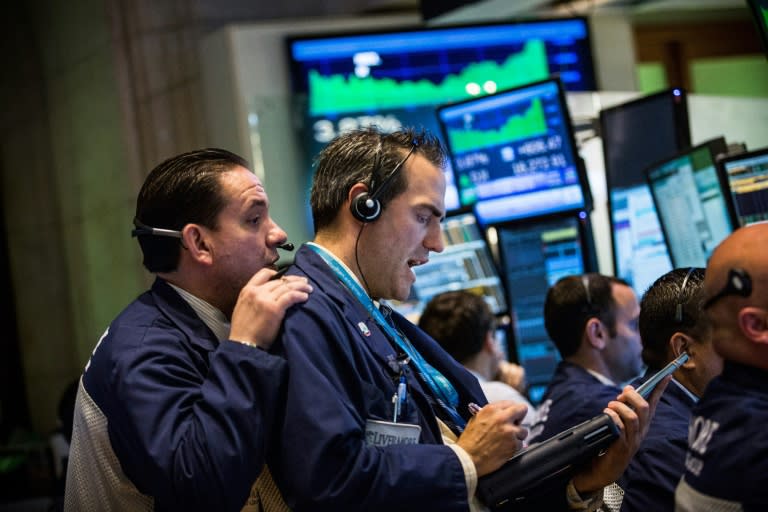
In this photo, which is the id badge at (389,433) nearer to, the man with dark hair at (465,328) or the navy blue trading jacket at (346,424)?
the navy blue trading jacket at (346,424)

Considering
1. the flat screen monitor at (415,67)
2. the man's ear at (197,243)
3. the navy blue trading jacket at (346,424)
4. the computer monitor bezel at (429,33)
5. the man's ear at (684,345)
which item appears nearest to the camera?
the navy blue trading jacket at (346,424)

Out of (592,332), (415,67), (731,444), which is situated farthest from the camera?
(415,67)

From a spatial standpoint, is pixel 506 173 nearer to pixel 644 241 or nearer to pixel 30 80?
pixel 644 241

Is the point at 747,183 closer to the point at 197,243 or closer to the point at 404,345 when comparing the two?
the point at 404,345

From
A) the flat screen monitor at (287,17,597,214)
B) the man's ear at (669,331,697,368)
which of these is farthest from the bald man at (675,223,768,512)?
the flat screen monitor at (287,17,597,214)

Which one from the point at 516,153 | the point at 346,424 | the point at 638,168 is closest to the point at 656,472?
the point at 346,424

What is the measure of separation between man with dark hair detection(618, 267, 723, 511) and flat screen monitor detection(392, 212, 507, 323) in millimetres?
2122

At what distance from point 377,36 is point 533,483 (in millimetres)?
5604

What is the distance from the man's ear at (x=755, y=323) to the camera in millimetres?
1651

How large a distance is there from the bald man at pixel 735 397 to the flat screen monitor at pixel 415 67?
4915 millimetres

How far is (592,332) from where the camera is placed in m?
3.45

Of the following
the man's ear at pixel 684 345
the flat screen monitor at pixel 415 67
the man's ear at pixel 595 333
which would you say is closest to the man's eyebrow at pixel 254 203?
the man's ear at pixel 684 345

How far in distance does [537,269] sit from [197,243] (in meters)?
2.72

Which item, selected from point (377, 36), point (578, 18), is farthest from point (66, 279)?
point (578, 18)
